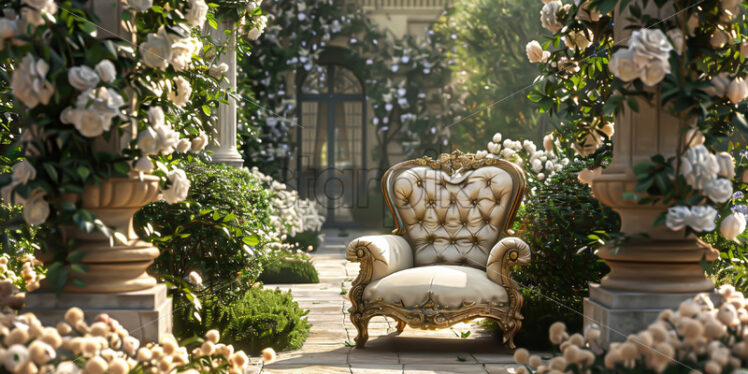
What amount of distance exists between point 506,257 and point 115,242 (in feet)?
7.04

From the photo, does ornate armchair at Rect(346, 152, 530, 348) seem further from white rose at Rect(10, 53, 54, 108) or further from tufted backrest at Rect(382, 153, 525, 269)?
white rose at Rect(10, 53, 54, 108)

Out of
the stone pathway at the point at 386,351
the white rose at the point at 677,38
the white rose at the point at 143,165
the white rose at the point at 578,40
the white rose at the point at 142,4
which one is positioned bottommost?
the stone pathway at the point at 386,351

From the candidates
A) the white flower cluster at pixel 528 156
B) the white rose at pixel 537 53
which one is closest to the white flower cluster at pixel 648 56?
the white rose at pixel 537 53

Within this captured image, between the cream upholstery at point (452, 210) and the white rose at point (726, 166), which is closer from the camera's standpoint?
the white rose at point (726, 166)

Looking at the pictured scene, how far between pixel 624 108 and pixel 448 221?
1.98m

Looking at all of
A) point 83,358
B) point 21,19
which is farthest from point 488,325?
point 21,19

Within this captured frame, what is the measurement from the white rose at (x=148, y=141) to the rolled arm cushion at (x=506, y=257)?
2135 mm

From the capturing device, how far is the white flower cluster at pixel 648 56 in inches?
90.1

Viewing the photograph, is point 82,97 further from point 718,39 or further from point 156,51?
point 718,39

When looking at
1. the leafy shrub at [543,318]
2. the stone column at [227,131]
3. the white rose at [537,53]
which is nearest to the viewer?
the white rose at [537,53]

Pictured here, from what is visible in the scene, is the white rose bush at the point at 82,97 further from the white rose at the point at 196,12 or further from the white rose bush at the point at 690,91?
the white rose bush at the point at 690,91

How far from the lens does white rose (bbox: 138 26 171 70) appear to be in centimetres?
239

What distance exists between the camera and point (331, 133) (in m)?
12.0

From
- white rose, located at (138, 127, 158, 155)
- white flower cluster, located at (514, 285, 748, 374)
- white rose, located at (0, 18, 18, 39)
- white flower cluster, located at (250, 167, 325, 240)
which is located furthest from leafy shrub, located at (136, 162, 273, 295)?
white flower cluster, located at (250, 167, 325, 240)
